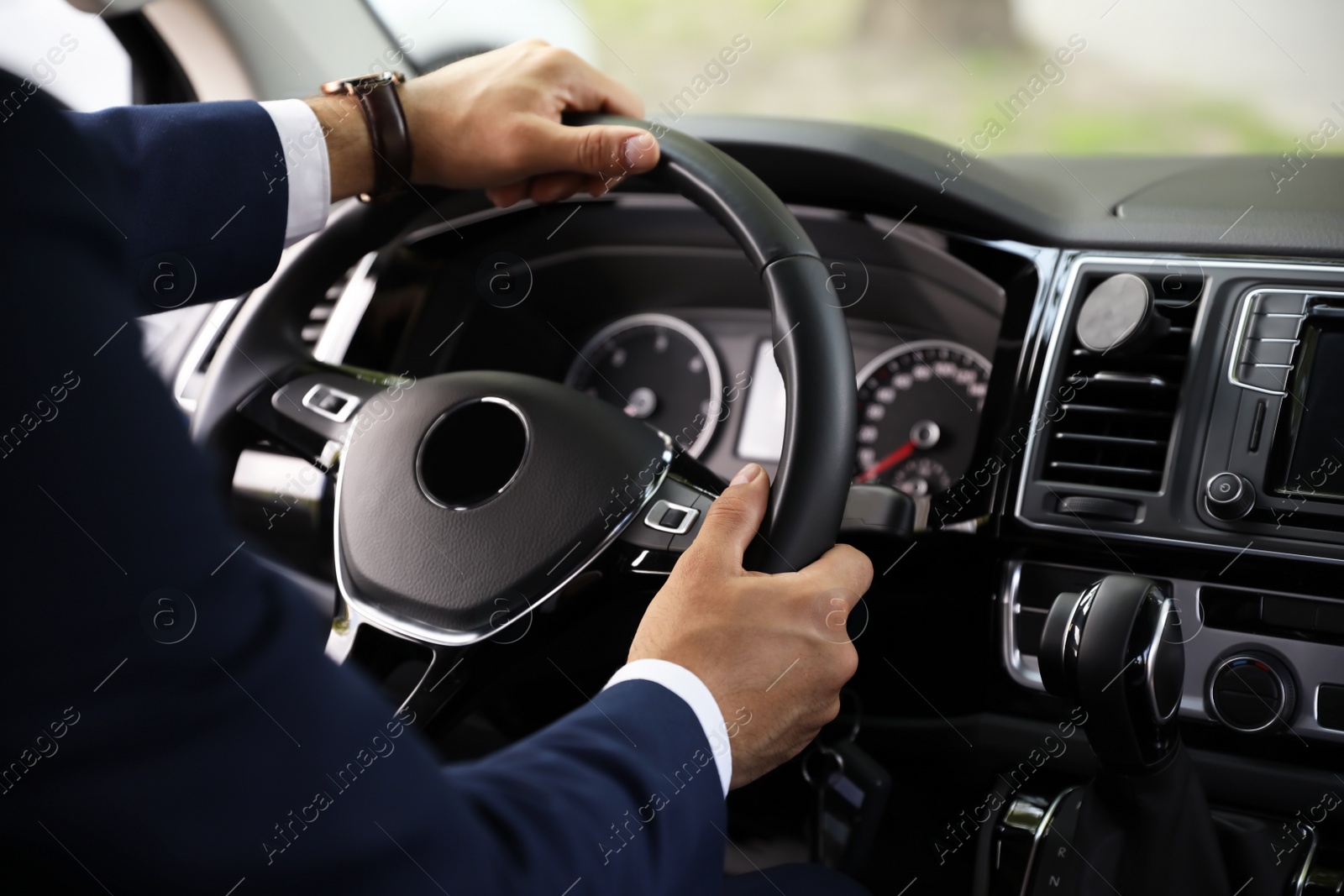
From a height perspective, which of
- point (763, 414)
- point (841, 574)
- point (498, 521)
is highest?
point (498, 521)

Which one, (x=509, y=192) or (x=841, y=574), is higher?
(x=509, y=192)

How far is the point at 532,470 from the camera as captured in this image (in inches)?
35.4

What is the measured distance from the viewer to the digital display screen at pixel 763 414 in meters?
1.54

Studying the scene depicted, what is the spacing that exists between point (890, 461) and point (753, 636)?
0.84m

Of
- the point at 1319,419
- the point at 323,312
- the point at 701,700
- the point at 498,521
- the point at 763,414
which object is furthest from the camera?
the point at 763,414

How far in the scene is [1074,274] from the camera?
3.78 feet

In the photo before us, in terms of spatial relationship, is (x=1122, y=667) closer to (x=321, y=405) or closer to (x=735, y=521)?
(x=735, y=521)

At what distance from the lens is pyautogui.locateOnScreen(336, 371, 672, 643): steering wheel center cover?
0.87 metres

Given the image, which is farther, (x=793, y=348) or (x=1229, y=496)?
(x=1229, y=496)

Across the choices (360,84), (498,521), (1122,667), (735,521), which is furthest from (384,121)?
(1122,667)

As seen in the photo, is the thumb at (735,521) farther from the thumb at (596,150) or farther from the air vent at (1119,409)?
the air vent at (1119,409)

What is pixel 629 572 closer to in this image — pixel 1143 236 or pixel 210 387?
pixel 210 387

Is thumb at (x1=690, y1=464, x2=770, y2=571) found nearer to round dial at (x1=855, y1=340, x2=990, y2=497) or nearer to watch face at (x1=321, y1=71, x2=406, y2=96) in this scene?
watch face at (x1=321, y1=71, x2=406, y2=96)

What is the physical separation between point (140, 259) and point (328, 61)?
3.07 ft
